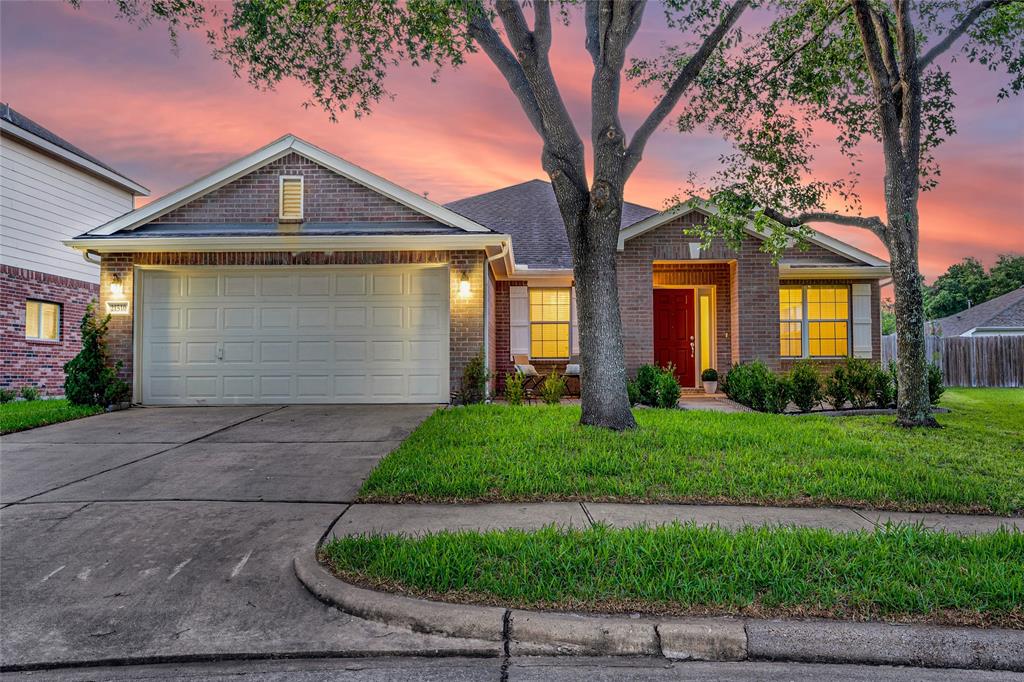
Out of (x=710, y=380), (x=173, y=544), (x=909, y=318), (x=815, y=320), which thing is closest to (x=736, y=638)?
(x=173, y=544)

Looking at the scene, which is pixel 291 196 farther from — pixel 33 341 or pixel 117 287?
pixel 33 341

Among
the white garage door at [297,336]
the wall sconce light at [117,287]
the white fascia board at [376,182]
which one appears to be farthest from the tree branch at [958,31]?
the wall sconce light at [117,287]

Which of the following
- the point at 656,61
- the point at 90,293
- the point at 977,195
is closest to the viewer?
the point at 656,61

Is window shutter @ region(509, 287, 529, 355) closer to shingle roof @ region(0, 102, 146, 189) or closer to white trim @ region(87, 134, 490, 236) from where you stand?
white trim @ region(87, 134, 490, 236)

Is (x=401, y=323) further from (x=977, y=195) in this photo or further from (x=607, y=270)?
(x=977, y=195)

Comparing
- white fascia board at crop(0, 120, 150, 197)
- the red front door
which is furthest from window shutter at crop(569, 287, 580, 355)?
white fascia board at crop(0, 120, 150, 197)

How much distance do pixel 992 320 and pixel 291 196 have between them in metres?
31.7

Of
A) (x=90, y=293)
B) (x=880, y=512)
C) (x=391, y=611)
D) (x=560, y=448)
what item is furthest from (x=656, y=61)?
(x=90, y=293)

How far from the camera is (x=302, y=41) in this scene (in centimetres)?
938

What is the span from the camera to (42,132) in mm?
15492

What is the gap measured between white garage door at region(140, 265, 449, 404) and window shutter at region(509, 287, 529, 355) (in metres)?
3.12

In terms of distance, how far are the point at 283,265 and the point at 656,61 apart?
798cm

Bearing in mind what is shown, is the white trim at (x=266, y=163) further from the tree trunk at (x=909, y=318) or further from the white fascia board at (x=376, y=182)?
the tree trunk at (x=909, y=318)

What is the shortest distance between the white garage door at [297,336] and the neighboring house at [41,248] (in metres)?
5.37
